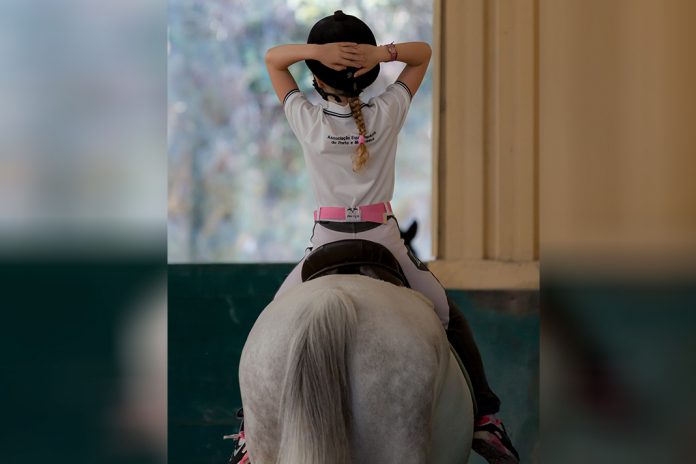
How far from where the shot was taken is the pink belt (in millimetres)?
2748

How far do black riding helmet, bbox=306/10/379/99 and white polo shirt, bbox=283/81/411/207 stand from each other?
0.06 meters

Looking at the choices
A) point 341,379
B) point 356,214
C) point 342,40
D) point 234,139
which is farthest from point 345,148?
point 234,139

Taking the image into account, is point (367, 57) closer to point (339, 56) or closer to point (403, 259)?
point (339, 56)

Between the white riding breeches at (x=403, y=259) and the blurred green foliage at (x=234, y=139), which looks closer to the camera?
the white riding breeches at (x=403, y=259)

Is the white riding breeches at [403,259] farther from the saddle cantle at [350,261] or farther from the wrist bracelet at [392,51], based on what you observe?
the wrist bracelet at [392,51]

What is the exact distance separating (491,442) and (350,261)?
68 cm

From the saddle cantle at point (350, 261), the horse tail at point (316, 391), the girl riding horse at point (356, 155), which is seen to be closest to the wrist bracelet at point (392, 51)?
the girl riding horse at point (356, 155)

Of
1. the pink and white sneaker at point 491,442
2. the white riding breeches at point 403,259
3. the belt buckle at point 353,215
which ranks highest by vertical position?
the belt buckle at point 353,215

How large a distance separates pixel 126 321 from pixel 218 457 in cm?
121

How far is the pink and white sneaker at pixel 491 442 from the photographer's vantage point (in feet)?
8.54

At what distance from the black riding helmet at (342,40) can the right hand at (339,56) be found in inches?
1.0

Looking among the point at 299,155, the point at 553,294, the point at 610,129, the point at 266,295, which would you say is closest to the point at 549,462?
the point at 553,294

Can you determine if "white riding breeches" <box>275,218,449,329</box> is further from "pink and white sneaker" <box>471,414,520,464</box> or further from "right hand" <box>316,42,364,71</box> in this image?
"right hand" <box>316,42,364,71</box>

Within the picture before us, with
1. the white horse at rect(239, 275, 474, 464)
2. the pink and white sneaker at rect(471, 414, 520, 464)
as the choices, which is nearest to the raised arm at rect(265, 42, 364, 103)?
the white horse at rect(239, 275, 474, 464)
